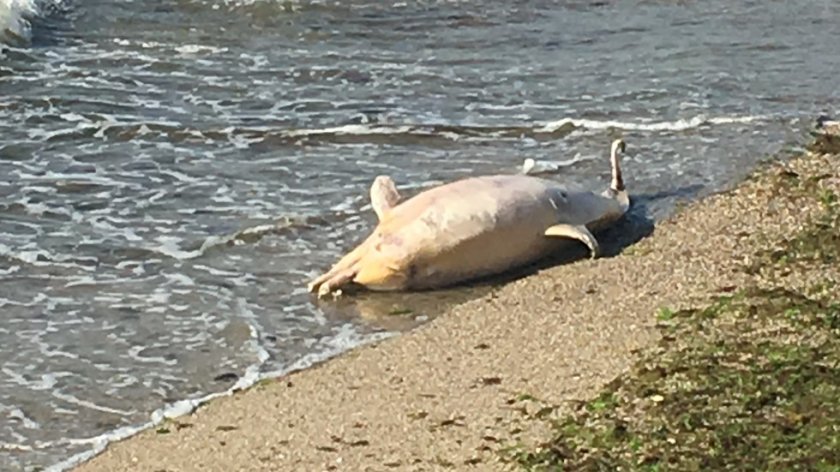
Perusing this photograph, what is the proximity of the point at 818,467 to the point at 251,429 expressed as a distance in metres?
2.47

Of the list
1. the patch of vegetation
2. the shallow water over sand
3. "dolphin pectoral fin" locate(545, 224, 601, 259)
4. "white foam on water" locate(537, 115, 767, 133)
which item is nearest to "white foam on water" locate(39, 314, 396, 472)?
the shallow water over sand

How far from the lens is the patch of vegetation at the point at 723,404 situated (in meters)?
6.02

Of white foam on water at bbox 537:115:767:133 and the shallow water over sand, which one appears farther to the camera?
white foam on water at bbox 537:115:767:133

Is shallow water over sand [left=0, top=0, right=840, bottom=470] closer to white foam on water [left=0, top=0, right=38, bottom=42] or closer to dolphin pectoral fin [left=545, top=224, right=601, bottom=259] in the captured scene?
white foam on water [left=0, top=0, right=38, bottom=42]

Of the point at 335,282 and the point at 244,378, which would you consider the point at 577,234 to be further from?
the point at 244,378

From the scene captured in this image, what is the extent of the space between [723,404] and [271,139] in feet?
21.4

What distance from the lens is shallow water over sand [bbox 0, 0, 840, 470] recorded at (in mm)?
8359

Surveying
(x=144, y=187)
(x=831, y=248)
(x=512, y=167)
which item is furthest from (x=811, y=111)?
(x=144, y=187)

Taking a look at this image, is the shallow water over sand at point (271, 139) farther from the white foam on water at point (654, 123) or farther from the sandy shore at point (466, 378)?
the sandy shore at point (466, 378)

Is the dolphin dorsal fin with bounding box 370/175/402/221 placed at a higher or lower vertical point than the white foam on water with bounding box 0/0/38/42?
higher

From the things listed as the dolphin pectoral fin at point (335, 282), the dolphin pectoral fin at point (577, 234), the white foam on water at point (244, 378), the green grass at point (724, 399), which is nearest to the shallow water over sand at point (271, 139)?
the white foam on water at point (244, 378)

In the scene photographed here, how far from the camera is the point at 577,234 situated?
950 cm

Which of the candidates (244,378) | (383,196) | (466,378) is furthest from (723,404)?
(383,196)

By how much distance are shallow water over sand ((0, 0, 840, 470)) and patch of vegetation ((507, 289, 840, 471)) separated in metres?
1.85
